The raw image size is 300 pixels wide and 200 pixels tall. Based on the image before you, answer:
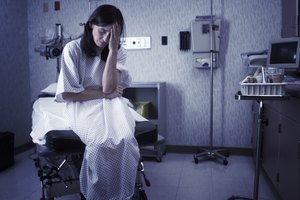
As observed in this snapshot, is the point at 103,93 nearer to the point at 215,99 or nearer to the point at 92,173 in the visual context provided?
the point at 92,173

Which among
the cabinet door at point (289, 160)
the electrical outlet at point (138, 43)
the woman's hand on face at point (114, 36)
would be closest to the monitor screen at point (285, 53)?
the cabinet door at point (289, 160)

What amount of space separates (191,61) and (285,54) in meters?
0.98

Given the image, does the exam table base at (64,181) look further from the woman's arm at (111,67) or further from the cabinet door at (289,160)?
the cabinet door at (289,160)

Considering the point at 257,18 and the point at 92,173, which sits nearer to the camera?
the point at 92,173

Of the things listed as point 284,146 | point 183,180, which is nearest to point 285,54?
point 284,146

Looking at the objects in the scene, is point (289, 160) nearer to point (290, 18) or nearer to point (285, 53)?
point (285, 53)

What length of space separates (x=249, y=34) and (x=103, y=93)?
6.45 ft

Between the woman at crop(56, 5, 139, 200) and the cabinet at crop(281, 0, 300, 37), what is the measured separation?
1552mm

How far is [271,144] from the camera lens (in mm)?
1950

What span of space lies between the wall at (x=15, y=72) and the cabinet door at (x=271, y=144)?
2618 mm

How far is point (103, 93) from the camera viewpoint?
56.5 inches

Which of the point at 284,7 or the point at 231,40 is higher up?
the point at 284,7

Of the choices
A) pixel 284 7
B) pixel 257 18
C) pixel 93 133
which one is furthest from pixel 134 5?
pixel 93 133

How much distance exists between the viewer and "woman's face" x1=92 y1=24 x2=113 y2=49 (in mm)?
1350
